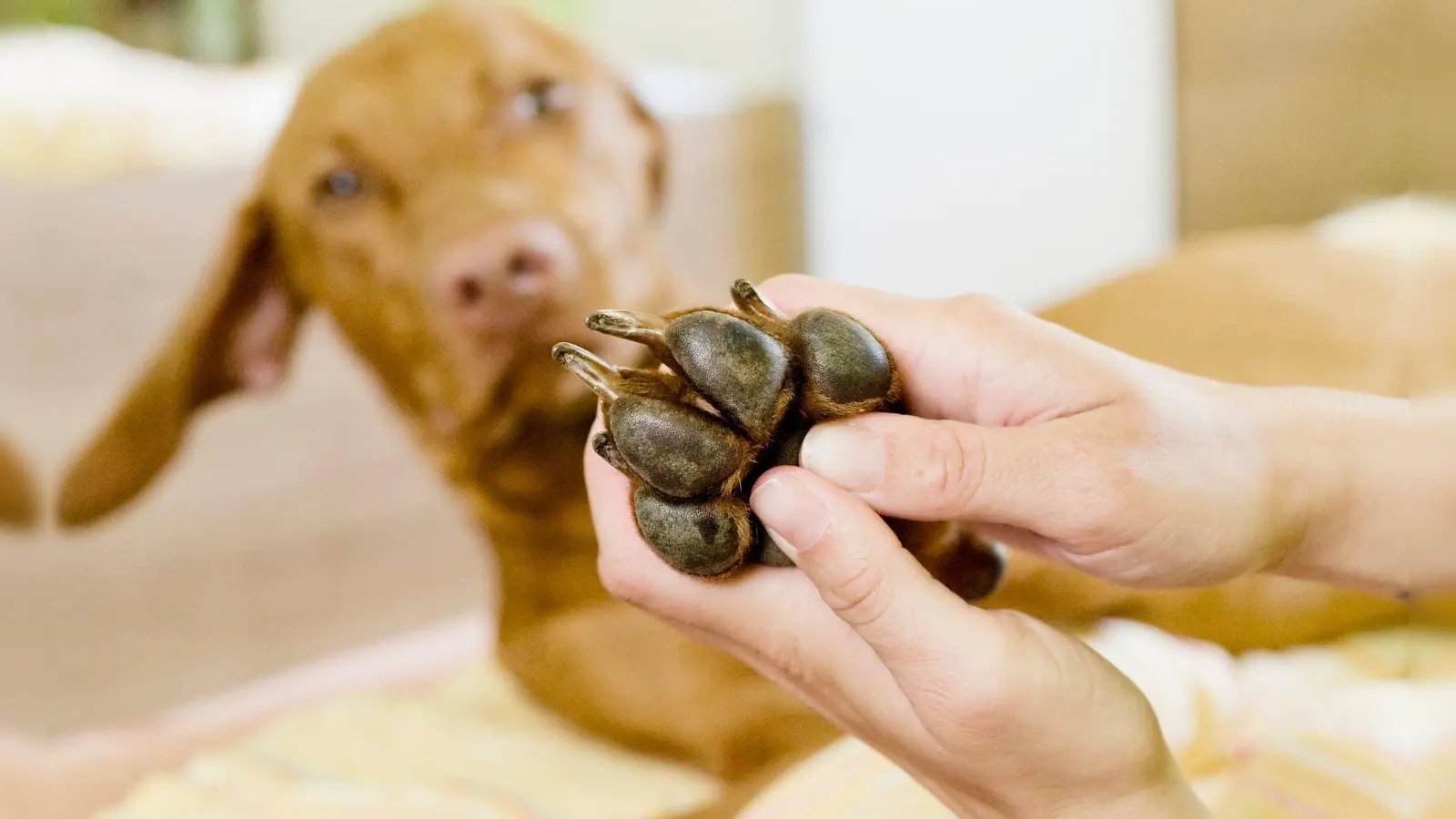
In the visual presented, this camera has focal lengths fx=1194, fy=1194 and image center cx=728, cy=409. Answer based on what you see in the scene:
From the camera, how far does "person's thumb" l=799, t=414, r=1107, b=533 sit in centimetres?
45

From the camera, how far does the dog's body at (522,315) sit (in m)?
0.97

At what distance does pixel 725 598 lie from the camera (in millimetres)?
539

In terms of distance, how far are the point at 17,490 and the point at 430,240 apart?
502 mm

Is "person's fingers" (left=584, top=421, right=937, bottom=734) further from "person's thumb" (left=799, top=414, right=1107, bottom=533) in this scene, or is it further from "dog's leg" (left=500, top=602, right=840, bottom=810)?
"dog's leg" (left=500, top=602, right=840, bottom=810)

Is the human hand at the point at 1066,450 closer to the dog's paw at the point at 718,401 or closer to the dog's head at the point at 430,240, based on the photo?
Answer: the dog's paw at the point at 718,401

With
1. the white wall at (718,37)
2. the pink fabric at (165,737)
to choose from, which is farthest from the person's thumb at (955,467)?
the white wall at (718,37)

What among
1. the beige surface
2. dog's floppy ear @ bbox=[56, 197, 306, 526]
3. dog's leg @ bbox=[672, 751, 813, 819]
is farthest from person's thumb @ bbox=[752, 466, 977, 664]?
dog's floppy ear @ bbox=[56, 197, 306, 526]

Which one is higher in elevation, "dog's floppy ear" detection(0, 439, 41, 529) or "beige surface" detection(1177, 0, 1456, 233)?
"beige surface" detection(1177, 0, 1456, 233)

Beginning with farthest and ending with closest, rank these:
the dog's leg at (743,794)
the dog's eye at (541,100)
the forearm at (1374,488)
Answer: the dog's eye at (541,100) < the dog's leg at (743,794) < the forearm at (1374,488)

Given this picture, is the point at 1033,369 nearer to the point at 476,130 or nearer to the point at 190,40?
the point at 476,130

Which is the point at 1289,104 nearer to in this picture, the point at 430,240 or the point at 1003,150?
the point at 1003,150

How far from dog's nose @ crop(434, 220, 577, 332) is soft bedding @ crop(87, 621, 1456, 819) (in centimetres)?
38

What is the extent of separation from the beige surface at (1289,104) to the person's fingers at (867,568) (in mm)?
714

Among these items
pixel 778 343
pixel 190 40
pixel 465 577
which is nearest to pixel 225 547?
pixel 465 577
